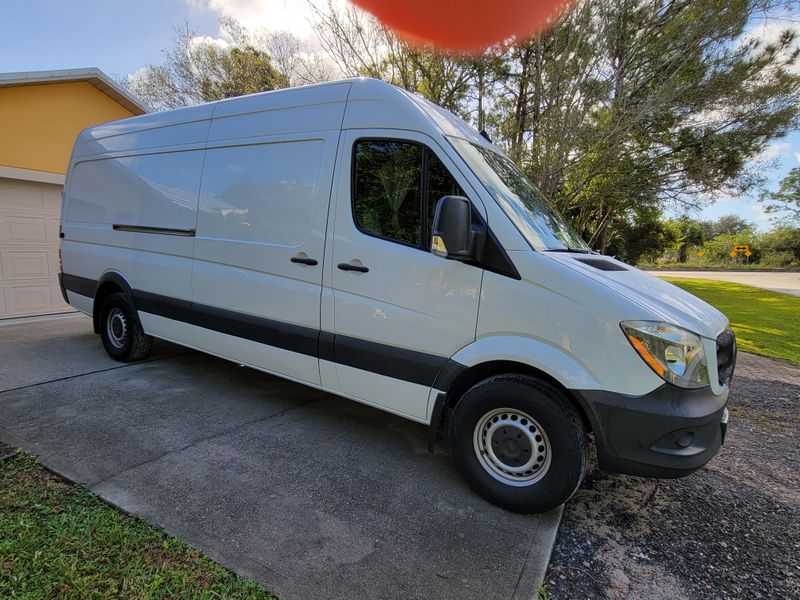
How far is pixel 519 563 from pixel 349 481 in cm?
117

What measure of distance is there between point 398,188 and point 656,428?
2106 mm

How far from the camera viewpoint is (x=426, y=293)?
2.80 m

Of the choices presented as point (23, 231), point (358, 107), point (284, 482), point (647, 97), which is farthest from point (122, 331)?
point (647, 97)

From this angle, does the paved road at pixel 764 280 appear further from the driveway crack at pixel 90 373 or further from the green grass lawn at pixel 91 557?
the green grass lawn at pixel 91 557

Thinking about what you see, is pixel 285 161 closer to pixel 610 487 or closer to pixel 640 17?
pixel 610 487

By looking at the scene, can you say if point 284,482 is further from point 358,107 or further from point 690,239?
point 690,239

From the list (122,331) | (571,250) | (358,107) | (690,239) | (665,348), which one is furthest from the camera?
(690,239)

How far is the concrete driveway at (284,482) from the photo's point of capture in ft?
7.06

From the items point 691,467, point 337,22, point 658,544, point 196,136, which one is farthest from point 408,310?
point 337,22

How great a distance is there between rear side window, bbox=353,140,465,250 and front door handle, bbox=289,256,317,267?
1.55ft

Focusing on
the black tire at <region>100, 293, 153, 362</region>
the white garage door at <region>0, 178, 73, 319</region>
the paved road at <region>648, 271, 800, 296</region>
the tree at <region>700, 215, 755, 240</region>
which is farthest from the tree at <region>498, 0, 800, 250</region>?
the tree at <region>700, 215, 755, 240</region>

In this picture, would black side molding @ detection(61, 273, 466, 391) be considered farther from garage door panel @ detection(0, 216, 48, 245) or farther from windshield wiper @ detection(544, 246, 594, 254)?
garage door panel @ detection(0, 216, 48, 245)

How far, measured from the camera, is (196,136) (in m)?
4.18

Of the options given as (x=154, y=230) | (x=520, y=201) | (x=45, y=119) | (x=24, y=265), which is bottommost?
(x=24, y=265)
